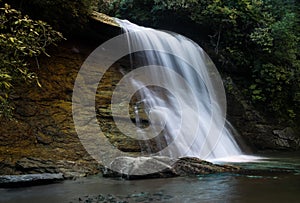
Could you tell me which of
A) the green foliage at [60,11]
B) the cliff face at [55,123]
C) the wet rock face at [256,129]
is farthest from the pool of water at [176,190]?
the wet rock face at [256,129]

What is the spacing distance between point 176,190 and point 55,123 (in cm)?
335

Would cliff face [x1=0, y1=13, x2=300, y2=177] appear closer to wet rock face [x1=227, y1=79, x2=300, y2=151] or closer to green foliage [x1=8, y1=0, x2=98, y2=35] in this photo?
green foliage [x1=8, y1=0, x2=98, y2=35]

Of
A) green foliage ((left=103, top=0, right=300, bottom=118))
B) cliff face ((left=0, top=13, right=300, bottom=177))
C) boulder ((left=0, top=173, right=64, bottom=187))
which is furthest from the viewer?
green foliage ((left=103, top=0, right=300, bottom=118))

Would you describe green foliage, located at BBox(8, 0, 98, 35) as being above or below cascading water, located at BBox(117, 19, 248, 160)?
above

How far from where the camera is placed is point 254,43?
11672 mm

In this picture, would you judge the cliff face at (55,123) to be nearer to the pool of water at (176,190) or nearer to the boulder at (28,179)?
the boulder at (28,179)

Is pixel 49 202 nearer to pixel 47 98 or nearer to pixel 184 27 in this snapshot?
pixel 47 98

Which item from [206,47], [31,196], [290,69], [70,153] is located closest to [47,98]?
[70,153]

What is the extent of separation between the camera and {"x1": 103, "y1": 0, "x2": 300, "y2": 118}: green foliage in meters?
11.2

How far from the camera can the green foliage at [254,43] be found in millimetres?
11219

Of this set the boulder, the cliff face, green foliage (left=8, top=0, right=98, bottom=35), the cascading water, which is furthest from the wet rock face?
the boulder

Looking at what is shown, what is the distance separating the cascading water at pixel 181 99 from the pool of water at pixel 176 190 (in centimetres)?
221

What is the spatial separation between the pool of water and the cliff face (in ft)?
2.77

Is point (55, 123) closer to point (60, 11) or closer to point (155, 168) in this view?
point (155, 168)
